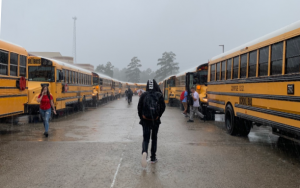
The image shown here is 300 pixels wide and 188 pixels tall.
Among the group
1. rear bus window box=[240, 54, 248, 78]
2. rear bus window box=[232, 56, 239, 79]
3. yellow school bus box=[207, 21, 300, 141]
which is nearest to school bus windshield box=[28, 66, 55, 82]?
yellow school bus box=[207, 21, 300, 141]

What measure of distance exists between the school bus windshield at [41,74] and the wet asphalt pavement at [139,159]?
472cm

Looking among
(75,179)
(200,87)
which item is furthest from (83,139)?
(200,87)

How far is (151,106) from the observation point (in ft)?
19.9

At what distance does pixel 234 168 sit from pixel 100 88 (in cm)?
2407

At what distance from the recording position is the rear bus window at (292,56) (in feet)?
20.0

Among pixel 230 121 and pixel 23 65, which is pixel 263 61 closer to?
pixel 230 121

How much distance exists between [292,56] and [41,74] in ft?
37.1

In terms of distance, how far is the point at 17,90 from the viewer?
1053 cm

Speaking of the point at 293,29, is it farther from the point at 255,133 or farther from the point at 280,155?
the point at 255,133

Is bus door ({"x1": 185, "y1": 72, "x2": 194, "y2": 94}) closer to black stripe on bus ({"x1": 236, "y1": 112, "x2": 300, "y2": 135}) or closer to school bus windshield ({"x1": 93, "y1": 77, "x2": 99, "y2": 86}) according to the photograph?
black stripe on bus ({"x1": 236, "y1": 112, "x2": 300, "y2": 135})

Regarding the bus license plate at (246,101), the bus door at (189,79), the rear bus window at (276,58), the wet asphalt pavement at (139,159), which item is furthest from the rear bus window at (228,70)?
the bus door at (189,79)

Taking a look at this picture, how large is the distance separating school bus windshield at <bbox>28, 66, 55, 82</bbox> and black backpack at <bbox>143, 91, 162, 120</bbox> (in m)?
9.36

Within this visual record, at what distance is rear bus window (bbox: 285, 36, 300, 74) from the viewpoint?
6.10m

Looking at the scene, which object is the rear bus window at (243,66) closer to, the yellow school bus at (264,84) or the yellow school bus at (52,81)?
the yellow school bus at (264,84)
